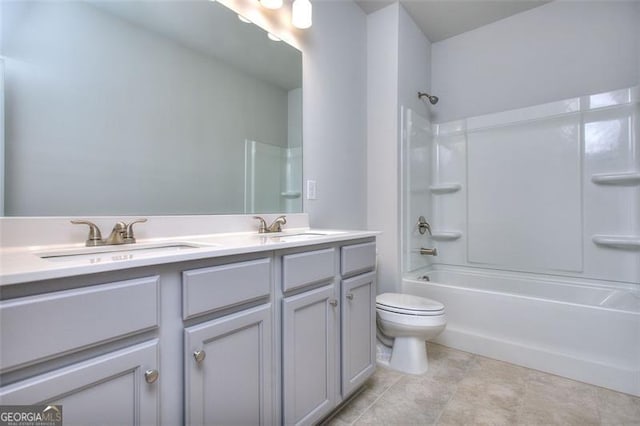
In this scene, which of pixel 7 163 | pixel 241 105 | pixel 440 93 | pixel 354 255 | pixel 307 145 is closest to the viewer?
pixel 7 163

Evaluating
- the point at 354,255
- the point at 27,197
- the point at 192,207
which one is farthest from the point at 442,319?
the point at 27,197

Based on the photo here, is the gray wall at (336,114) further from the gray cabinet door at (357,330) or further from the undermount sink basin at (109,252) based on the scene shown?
the undermount sink basin at (109,252)

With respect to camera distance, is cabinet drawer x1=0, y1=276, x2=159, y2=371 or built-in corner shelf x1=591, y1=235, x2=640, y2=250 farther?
built-in corner shelf x1=591, y1=235, x2=640, y2=250

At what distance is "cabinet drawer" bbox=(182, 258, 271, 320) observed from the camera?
821 mm

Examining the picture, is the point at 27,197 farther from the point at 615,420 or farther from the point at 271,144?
the point at 615,420

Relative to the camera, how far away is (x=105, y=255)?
2.87 feet

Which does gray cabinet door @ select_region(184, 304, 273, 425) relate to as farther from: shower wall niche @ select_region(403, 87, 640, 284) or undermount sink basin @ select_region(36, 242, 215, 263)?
shower wall niche @ select_region(403, 87, 640, 284)

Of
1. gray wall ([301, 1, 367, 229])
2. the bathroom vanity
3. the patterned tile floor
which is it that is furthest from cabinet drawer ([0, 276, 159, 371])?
gray wall ([301, 1, 367, 229])

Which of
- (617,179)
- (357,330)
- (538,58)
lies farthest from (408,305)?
(538,58)

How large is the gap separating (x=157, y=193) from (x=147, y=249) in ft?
0.91

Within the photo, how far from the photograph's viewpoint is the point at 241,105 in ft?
5.32

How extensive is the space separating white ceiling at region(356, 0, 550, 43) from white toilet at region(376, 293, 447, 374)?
2258mm

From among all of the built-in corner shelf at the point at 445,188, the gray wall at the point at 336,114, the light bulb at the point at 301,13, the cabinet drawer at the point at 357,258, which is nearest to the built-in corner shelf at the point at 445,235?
the built-in corner shelf at the point at 445,188

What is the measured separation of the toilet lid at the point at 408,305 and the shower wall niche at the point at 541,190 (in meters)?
0.51
